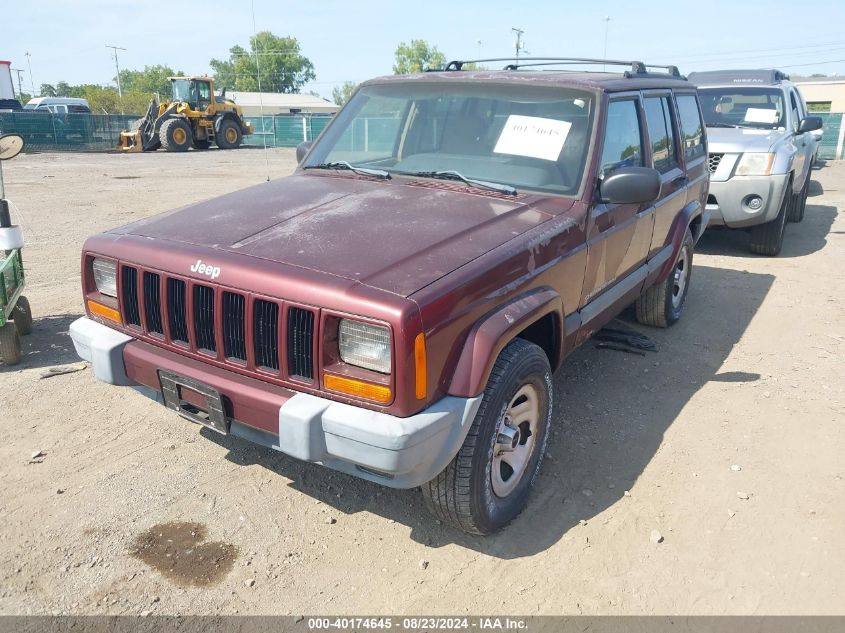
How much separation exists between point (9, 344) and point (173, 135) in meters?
23.5

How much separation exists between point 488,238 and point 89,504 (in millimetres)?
2238

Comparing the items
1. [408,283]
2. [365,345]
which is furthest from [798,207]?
[365,345]

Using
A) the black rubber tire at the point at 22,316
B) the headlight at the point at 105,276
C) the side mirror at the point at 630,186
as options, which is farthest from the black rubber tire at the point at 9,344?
the side mirror at the point at 630,186

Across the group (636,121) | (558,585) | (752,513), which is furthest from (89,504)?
(636,121)

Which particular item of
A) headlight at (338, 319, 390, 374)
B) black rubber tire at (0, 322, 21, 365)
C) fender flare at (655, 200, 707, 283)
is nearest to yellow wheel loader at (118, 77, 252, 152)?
black rubber tire at (0, 322, 21, 365)

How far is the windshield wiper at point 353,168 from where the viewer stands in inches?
148

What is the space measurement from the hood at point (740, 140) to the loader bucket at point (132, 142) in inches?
920

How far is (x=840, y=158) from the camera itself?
21.7 metres

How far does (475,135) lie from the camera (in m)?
3.78

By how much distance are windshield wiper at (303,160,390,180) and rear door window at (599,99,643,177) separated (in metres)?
1.19

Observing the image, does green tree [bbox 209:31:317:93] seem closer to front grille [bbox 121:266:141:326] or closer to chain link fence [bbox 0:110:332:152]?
chain link fence [bbox 0:110:332:152]

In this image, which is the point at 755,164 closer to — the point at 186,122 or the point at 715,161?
the point at 715,161

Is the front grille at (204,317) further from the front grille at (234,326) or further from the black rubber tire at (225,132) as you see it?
the black rubber tire at (225,132)

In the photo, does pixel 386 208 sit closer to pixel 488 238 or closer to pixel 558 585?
pixel 488 238
